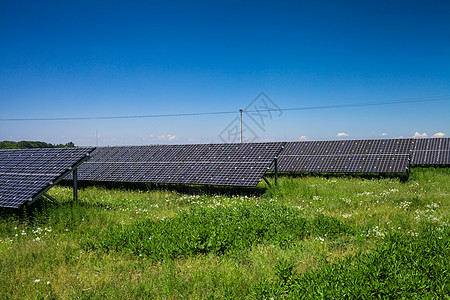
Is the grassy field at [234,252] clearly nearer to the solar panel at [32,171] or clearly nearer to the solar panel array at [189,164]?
the solar panel at [32,171]

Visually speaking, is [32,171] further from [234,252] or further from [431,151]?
[431,151]

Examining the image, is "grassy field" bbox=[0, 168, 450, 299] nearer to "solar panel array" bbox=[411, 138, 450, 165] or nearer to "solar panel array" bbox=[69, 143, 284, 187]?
"solar panel array" bbox=[69, 143, 284, 187]

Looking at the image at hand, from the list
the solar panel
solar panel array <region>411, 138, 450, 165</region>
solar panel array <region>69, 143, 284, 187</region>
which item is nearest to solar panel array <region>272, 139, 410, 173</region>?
solar panel array <region>411, 138, 450, 165</region>

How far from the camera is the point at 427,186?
48.8ft

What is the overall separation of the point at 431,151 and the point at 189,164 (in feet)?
71.1

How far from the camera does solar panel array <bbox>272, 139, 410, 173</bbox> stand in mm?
18797

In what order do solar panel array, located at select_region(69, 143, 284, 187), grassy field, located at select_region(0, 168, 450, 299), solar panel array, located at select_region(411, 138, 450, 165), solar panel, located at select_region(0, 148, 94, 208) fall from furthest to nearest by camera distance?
solar panel array, located at select_region(411, 138, 450, 165) → solar panel array, located at select_region(69, 143, 284, 187) → solar panel, located at select_region(0, 148, 94, 208) → grassy field, located at select_region(0, 168, 450, 299)

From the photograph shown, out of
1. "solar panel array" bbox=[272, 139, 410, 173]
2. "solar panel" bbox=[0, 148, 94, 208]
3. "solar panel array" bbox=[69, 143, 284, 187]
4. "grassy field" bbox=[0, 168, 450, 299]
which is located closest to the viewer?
"grassy field" bbox=[0, 168, 450, 299]

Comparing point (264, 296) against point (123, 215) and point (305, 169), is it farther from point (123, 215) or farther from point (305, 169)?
point (305, 169)

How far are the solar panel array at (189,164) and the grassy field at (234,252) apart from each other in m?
3.36

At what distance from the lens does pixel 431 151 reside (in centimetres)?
2595

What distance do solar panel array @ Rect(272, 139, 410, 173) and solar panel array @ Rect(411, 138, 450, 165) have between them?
3.88 metres

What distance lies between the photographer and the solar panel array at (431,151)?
80.0 feet

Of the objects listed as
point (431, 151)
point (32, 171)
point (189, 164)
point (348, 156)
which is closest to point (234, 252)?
point (32, 171)
